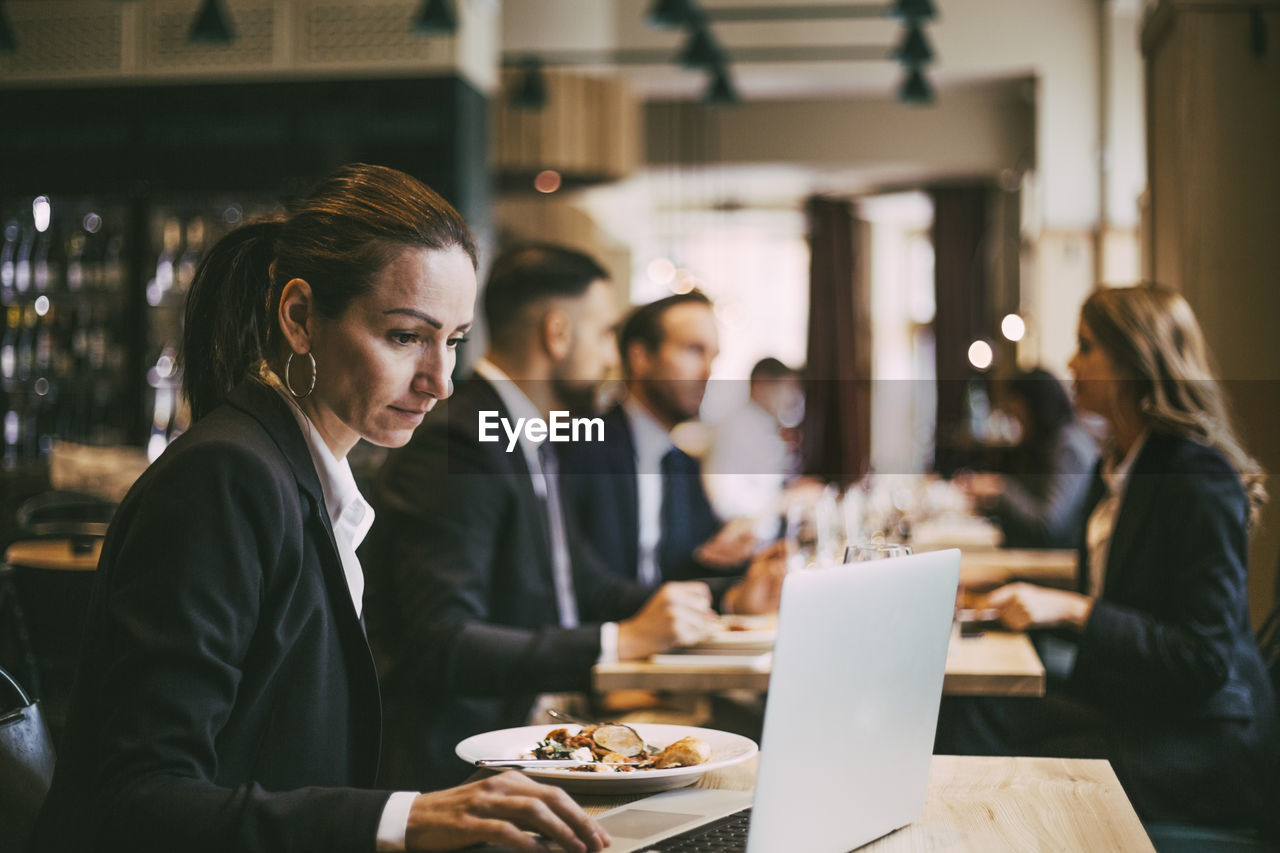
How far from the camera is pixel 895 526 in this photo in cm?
312

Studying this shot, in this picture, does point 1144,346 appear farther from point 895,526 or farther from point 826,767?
point 826,767

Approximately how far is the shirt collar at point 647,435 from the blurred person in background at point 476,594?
4.29 feet

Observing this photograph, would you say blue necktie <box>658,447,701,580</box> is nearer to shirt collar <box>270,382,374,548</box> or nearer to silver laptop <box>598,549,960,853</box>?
shirt collar <box>270,382,374,548</box>

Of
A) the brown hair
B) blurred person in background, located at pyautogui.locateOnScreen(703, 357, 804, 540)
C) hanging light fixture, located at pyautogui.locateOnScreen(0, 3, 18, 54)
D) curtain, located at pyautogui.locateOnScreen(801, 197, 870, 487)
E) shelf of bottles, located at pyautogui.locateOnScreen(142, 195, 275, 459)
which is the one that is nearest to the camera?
the brown hair

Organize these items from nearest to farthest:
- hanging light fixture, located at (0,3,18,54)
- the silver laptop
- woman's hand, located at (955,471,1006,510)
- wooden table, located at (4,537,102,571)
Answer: the silver laptop → wooden table, located at (4,537,102,571) → hanging light fixture, located at (0,3,18,54) → woman's hand, located at (955,471,1006,510)

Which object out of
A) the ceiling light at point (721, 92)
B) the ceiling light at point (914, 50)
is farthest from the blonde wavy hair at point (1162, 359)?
the ceiling light at point (721, 92)

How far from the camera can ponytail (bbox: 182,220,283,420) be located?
4.80ft

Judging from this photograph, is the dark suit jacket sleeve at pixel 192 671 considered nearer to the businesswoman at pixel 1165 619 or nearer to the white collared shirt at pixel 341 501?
the white collared shirt at pixel 341 501

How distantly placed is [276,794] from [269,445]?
14.0 inches

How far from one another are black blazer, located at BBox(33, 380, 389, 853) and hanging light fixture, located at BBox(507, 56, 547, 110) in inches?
240

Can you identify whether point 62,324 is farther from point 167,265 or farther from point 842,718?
point 842,718

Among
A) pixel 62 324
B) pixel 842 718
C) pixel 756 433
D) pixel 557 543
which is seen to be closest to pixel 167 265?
pixel 62 324

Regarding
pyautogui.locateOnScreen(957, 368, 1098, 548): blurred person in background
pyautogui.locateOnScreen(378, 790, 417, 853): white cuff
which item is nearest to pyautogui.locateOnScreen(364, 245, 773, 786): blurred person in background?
pyautogui.locateOnScreen(378, 790, 417, 853): white cuff

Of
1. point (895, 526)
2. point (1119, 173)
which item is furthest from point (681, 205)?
point (895, 526)
